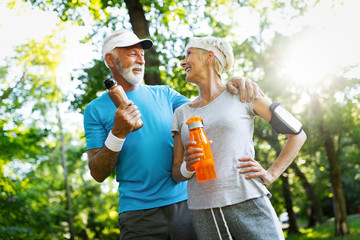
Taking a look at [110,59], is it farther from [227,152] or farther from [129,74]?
[227,152]

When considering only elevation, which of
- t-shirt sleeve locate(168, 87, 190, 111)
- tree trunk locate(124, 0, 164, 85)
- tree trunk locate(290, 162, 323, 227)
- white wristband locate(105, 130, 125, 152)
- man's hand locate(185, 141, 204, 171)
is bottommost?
tree trunk locate(290, 162, 323, 227)

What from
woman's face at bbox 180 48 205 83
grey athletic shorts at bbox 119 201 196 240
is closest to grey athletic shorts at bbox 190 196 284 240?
grey athletic shorts at bbox 119 201 196 240

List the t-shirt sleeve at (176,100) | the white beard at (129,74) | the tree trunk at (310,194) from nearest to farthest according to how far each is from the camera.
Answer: the white beard at (129,74)
the t-shirt sleeve at (176,100)
the tree trunk at (310,194)

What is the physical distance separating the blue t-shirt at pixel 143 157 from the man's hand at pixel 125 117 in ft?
1.27

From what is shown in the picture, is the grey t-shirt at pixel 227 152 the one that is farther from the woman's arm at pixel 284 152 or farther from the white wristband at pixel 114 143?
the white wristband at pixel 114 143

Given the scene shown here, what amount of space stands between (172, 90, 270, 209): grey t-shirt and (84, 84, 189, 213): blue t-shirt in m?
0.38

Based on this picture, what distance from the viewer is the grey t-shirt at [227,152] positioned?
2.37 m

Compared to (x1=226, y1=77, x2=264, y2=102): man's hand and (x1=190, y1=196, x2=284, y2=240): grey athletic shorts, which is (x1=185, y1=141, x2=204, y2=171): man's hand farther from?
(x1=226, y1=77, x2=264, y2=102): man's hand

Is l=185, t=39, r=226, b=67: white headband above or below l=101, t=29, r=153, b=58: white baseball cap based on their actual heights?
below

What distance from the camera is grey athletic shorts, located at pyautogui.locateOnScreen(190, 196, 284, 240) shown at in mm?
2297

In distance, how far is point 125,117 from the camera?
2520mm

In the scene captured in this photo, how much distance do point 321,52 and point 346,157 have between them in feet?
20.1

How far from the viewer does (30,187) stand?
1069 cm

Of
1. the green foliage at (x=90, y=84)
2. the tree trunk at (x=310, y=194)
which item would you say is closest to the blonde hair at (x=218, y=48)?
the green foliage at (x=90, y=84)
